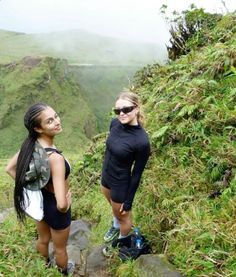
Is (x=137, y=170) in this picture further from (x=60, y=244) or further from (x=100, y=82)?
(x=100, y=82)

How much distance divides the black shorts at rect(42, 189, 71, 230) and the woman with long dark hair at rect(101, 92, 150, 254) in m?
0.99

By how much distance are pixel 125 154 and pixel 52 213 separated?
1.16 metres

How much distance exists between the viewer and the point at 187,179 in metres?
6.14

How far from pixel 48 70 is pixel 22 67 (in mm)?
8597

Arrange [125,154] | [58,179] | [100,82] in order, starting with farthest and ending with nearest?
[100,82] → [125,154] → [58,179]

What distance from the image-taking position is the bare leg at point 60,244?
15.4ft

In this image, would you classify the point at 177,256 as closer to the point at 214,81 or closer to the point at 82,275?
the point at 82,275

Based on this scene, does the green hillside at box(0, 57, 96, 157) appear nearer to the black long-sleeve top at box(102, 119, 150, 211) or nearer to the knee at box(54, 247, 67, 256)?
the black long-sleeve top at box(102, 119, 150, 211)

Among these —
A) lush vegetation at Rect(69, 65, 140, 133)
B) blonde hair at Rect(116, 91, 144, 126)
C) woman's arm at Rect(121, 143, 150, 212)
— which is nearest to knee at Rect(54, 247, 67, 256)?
woman's arm at Rect(121, 143, 150, 212)

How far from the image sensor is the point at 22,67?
137m

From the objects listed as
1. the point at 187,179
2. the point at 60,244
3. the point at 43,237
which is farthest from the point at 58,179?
the point at 187,179

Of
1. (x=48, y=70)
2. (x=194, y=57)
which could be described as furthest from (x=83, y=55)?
(x=194, y=57)

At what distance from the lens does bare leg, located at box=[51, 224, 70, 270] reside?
470cm

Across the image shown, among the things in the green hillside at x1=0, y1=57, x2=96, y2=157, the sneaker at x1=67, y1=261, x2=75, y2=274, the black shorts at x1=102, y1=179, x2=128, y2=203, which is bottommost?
the green hillside at x1=0, y1=57, x2=96, y2=157
